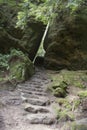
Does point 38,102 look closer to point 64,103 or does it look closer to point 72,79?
point 64,103

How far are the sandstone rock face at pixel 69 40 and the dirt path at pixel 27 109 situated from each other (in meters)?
4.22

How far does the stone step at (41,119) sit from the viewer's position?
641 centimetres

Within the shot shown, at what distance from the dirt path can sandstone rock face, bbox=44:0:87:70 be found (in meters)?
4.22

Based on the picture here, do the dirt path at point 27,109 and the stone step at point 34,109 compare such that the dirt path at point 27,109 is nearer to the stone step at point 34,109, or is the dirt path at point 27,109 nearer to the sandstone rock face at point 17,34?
the stone step at point 34,109

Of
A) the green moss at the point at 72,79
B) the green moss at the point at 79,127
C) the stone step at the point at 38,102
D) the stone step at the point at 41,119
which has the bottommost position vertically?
the green moss at the point at 72,79

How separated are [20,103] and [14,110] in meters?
0.62

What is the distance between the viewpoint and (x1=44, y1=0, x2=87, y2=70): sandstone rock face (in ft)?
42.8

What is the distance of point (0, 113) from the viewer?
6.53m

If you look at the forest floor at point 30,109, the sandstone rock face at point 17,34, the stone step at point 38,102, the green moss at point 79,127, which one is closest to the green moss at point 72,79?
the forest floor at point 30,109

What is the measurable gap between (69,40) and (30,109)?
6.92 metres

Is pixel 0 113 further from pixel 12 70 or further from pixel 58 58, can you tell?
pixel 58 58

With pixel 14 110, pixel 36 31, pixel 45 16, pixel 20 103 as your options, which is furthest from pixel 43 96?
pixel 36 31

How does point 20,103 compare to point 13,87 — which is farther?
point 13,87

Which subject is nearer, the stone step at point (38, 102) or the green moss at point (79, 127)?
the green moss at point (79, 127)
